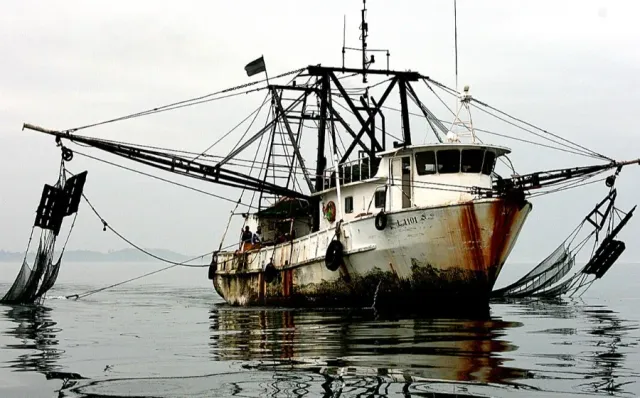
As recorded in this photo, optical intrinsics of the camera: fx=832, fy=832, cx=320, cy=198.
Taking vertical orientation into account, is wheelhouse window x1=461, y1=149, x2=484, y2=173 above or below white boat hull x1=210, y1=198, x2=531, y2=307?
above

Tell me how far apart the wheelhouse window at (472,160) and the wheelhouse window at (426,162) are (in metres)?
1.01

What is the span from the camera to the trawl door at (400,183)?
2861cm

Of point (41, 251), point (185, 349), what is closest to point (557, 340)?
point (185, 349)

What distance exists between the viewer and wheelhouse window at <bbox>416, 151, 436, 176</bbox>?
28250 millimetres

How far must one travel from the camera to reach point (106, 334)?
2155cm

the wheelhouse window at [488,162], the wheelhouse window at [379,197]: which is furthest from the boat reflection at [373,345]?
the wheelhouse window at [488,162]

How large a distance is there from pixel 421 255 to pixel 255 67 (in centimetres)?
1257

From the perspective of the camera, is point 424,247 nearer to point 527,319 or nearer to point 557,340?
point 527,319

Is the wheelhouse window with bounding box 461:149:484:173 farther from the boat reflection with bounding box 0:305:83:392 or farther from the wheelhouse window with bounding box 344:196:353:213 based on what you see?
the boat reflection with bounding box 0:305:83:392

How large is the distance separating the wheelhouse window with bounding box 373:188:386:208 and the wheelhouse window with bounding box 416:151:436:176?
5.66 ft

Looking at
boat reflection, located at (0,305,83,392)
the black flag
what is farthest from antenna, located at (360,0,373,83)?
boat reflection, located at (0,305,83,392)

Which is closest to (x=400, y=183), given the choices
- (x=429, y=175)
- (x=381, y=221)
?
(x=429, y=175)

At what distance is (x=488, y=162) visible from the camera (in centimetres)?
2902

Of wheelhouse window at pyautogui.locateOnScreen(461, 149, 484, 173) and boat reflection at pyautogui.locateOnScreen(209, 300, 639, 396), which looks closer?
boat reflection at pyautogui.locateOnScreen(209, 300, 639, 396)
